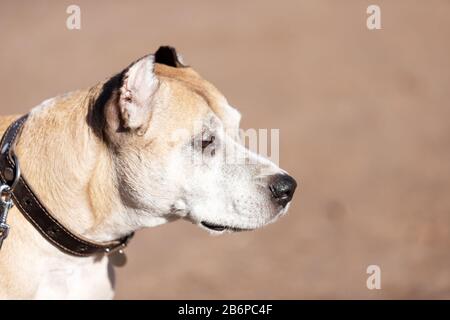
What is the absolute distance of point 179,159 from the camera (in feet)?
12.4

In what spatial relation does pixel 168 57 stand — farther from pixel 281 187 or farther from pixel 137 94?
pixel 281 187

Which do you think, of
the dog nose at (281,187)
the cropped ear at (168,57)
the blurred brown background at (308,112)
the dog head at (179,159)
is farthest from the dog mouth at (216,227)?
the blurred brown background at (308,112)

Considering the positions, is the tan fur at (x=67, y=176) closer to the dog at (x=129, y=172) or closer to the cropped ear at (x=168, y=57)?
the dog at (x=129, y=172)

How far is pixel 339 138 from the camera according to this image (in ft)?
30.5

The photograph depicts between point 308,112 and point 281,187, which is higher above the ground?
point 308,112

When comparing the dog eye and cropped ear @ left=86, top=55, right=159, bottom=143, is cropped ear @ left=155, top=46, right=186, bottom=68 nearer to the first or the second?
cropped ear @ left=86, top=55, right=159, bottom=143

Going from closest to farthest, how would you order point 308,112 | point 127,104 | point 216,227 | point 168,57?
point 127,104 → point 216,227 → point 168,57 → point 308,112

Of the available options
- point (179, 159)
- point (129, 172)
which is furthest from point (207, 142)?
point (129, 172)

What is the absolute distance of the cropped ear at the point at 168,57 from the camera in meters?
4.26

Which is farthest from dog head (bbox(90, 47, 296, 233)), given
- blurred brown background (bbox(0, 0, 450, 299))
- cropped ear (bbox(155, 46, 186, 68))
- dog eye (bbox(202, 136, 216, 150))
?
blurred brown background (bbox(0, 0, 450, 299))

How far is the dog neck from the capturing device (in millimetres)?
3754

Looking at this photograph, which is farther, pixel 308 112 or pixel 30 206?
pixel 308 112

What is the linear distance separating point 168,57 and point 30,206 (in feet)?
3.93

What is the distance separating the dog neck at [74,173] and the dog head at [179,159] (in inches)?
2.3
